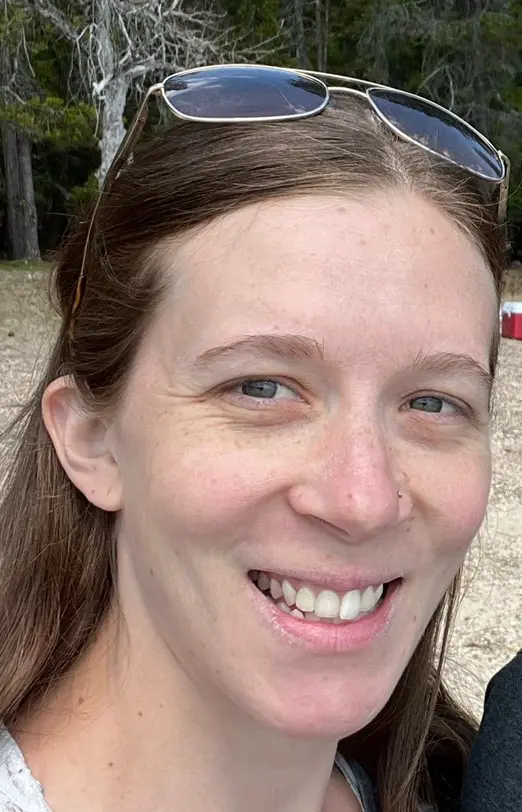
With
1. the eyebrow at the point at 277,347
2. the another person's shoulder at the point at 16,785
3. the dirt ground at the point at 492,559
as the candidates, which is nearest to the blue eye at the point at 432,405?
the eyebrow at the point at 277,347

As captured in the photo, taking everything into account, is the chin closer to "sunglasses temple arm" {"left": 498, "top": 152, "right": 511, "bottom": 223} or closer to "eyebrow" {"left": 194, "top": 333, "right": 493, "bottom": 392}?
"eyebrow" {"left": 194, "top": 333, "right": 493, "bottom": 392}

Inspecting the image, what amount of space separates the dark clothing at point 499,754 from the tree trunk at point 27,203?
65.3 ft

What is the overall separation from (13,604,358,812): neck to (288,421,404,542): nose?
362mm

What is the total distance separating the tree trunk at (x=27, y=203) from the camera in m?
20.0

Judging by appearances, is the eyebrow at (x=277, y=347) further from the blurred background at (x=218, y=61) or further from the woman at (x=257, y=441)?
the blurred background at (x=218, y=61)

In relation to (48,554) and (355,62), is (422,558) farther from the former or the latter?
(355,62)

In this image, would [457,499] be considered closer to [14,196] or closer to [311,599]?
[311,599]

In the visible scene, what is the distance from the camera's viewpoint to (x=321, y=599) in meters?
1.10

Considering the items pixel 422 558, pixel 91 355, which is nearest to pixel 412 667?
pixel 422 558

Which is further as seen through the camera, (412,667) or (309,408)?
(412,667)

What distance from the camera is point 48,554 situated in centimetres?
144

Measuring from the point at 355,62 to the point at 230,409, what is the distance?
22005 millimetres

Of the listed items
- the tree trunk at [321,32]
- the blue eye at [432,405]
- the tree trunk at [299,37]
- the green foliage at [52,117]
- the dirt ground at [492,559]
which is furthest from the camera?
the tree trunk at [321,32]

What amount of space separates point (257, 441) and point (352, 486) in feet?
0.45
